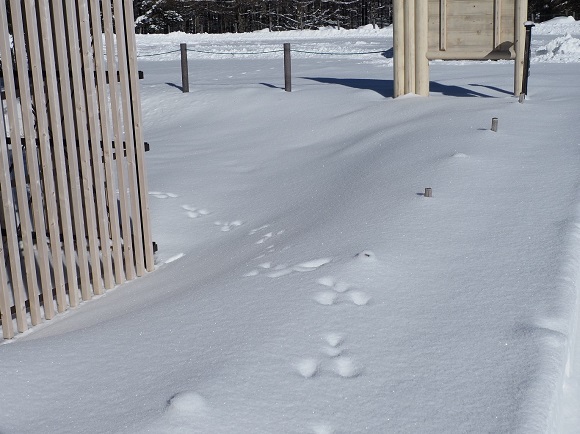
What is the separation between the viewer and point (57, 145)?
536 cm

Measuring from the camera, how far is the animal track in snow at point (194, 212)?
7875 millimetres

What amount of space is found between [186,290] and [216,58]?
17471 mm

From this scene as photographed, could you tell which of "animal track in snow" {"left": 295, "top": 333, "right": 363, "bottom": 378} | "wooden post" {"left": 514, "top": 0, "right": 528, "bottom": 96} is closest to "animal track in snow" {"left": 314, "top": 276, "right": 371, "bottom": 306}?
"animal track in snow" {"left": 295, "top": 333, "right": 363, "bottom": 378}

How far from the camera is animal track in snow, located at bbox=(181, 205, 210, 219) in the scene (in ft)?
25.8

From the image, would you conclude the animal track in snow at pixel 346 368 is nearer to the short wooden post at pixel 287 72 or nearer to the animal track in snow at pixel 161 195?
the animal track in snow at pixel 161 195

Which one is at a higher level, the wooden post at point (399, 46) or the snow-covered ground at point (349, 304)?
the wooden post at point (399, 46)

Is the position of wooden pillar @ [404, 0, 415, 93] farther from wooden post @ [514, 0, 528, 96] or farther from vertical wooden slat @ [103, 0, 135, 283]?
vertical wooden slat @ [103, 0, 135, 283]

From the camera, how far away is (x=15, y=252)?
5.14m

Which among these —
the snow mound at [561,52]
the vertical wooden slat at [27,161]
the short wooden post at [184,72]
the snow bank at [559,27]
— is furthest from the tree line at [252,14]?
the vertical wooden slat at [27,161]

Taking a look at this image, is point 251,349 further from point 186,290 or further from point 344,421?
point 186,290

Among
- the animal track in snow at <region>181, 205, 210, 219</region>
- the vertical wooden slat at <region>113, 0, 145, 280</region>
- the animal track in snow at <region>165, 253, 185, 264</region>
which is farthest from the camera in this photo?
the animal track in snow at <region>181, 205, 210, 219</region>

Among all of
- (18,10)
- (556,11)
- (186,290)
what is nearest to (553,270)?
(186,290)

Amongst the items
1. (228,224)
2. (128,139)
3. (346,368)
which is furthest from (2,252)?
(228,224)

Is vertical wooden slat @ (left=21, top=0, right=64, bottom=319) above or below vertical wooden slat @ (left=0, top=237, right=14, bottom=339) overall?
above
